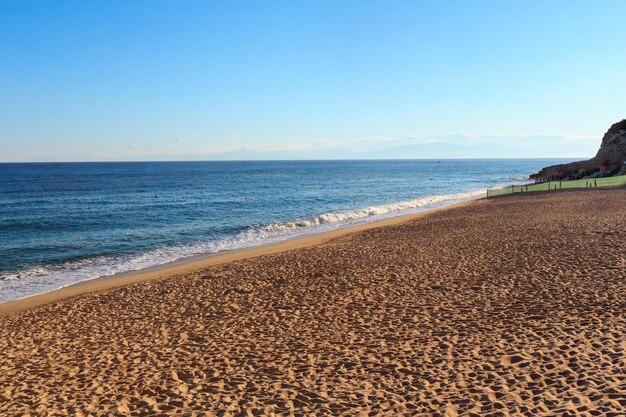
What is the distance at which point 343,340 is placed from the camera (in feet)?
31.6

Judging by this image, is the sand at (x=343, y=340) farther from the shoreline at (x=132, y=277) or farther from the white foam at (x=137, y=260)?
the white foam at (x=137, y=260)

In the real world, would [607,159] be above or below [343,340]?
above

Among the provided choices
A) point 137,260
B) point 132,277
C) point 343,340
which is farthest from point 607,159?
point 343,340

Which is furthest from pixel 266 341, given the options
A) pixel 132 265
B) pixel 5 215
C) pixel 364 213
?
pixel 5 215

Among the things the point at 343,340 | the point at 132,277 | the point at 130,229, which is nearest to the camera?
the point at 343,340

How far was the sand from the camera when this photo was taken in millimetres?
7230

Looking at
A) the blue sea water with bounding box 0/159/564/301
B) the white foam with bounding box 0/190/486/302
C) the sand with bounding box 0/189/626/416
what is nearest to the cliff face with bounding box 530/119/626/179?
the blue sea water with bounding box 0/159/564/301

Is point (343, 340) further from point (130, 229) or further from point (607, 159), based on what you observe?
point (607, 159)

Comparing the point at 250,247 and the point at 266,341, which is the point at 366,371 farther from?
the point at 250,247

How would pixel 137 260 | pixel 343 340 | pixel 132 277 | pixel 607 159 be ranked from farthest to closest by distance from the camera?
pixel 607 159 → pixel 137 260 → pixel 132 277 → pixel 343 340

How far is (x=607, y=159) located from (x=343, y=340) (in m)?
71.0

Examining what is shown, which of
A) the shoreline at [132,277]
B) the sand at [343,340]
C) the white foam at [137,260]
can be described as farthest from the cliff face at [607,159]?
the shoreline at [132,277]

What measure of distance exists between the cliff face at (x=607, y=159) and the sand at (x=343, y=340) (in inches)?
2214

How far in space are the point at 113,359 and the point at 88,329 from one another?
8.45 feet
